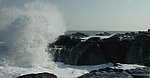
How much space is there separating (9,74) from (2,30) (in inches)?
161

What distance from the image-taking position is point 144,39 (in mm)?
18391

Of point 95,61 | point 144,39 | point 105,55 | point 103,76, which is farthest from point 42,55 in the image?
point 144,39

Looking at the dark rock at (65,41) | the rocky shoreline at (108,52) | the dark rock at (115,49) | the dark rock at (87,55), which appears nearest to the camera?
the rocky shoreline at (108,52)

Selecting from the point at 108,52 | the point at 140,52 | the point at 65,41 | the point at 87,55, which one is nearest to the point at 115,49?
the point at 108,52

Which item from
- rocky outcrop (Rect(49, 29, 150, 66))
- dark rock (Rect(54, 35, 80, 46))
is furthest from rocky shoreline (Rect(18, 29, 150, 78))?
dark rock (Rect(54, 35, 80, 46))

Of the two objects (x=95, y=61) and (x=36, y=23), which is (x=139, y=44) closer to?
(x=95, y=61)

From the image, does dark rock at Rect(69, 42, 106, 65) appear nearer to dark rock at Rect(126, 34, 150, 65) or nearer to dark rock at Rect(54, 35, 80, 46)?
dark rock at Rect(126, 34, 150, 65)

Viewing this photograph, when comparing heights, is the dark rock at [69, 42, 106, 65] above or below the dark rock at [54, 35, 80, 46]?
below

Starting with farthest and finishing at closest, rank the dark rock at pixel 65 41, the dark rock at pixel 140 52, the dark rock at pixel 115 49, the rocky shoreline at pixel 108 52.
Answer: the dark rock at pixel 65 41 → the dark rock at pixel 115 49 → the rocky shoreline at pixel 108 52 → the dark rock at pixel 140 52

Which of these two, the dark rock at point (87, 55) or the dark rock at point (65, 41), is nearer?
the dark rock at point (87, 55)

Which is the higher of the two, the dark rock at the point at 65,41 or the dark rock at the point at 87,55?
the dark rock at the point at 65,41

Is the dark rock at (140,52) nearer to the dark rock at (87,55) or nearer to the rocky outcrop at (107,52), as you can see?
the rocky outcrop at (107,52)

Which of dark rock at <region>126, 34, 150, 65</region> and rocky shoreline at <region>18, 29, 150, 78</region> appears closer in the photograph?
dark rock at <region>126, 34, 150, 65</region>

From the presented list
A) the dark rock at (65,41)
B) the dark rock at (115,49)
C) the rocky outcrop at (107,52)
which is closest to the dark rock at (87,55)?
the rocky outcrop at (107,52)
